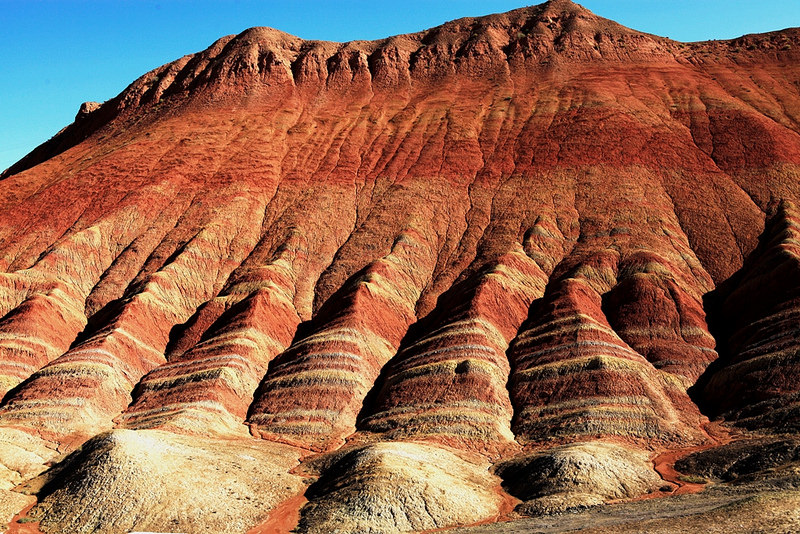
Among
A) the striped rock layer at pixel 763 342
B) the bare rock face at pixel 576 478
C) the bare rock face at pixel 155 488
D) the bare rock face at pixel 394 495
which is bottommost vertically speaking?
the bare rock face at pixel 155 488

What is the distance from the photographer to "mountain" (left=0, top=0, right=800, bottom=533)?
43.0 meters

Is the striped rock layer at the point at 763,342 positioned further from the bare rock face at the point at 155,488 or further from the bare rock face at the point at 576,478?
the bare rock face at the point at 155,488

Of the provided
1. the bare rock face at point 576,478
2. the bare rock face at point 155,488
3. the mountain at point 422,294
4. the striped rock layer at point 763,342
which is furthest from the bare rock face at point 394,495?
the striped rock layer at point 763,342

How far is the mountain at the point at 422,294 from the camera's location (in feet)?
141

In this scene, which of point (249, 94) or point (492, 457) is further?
point (249, 94)

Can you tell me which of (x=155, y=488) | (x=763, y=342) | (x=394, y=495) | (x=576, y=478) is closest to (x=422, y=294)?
(x=763, y=342)

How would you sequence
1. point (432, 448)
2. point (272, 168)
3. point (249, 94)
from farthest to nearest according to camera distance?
1. point (249, 94)
2. point (272, 168)
3. point (432, 448)

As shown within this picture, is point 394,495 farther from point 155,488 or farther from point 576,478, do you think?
point 155,488

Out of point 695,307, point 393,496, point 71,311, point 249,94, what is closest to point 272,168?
point 249,94

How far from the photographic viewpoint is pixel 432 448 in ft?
166

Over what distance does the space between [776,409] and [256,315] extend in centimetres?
4699

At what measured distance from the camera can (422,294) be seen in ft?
258

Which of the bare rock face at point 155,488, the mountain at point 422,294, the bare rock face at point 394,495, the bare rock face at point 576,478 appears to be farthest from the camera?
the mountain at point 422,294

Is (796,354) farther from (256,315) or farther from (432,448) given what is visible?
(256,315)
